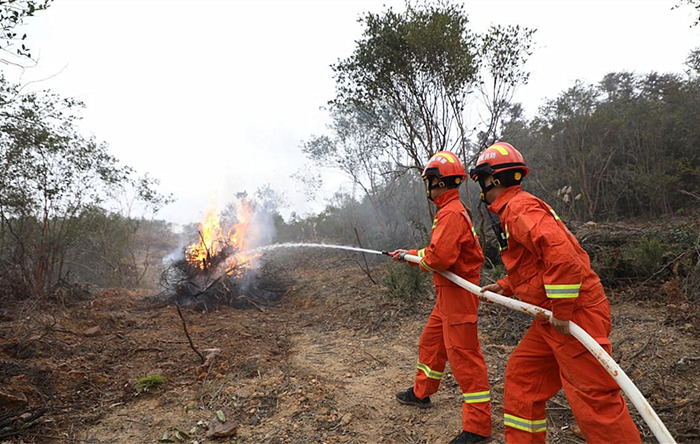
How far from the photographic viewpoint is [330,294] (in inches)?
347

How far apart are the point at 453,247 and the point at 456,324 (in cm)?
63

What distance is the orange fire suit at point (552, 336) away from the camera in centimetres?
198

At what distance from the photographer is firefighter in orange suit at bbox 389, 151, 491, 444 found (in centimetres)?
277

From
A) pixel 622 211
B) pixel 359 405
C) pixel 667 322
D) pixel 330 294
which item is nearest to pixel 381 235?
pixel 330 294

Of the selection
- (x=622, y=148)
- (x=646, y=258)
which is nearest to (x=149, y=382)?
(x=646, y=258)

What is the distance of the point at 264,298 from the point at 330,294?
1.83 metres

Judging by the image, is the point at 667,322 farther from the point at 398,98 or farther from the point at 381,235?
the point at 381,235

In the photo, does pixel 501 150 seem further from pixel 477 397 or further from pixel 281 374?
pixel 281 374

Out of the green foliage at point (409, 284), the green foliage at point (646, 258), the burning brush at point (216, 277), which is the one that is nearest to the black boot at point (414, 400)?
the green foliage at point (409, 284)

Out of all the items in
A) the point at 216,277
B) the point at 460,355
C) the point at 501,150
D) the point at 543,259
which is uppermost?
the point at 501,150

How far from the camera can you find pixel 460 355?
2.87 m

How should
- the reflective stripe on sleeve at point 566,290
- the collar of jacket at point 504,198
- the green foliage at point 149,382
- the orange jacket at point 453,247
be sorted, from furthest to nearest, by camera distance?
the green foliage at point 149,382 < the orange jacket at point 453,247 < the collar of jacket at point 504,198 < the reflective stripe on sleeve at point 566,290

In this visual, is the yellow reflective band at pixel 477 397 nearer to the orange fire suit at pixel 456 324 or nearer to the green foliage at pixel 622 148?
the orange fire suit at pixel 456 324

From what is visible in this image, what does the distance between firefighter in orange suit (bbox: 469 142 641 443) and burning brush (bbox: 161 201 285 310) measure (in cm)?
705
